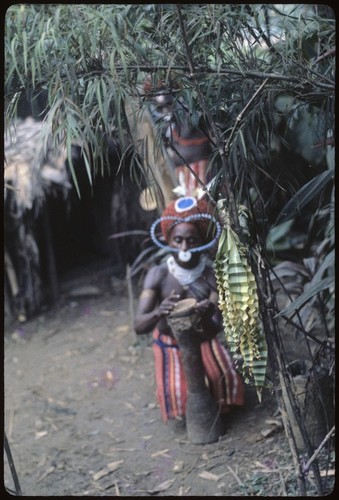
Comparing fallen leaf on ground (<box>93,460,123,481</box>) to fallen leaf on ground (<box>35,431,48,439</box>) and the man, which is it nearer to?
the man

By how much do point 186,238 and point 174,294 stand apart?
33 cm

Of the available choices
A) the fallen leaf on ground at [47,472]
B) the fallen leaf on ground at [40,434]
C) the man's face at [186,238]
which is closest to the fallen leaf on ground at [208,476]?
the fallen leaf on ground at [47,472]

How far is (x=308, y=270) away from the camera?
3865 mm

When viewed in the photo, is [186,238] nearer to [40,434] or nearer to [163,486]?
[163,486]

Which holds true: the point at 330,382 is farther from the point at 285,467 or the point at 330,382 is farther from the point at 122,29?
the point at 122,29

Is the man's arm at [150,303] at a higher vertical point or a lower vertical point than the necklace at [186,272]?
lower

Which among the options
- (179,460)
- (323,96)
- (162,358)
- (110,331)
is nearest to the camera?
(323,96)

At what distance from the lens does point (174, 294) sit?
3.69m

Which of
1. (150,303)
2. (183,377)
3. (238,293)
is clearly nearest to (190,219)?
(150,303)

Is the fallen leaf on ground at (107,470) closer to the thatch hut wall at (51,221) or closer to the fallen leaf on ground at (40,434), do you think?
the fallen leaf on ground at (40,434)

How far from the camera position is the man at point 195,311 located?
360cm

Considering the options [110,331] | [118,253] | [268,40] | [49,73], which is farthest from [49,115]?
[118,253]

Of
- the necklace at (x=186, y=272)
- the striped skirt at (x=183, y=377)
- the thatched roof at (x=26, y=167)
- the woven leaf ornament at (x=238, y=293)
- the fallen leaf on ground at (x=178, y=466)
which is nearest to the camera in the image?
the woven leaf ornament at (x=238, y=293)

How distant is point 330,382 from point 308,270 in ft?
2.67
